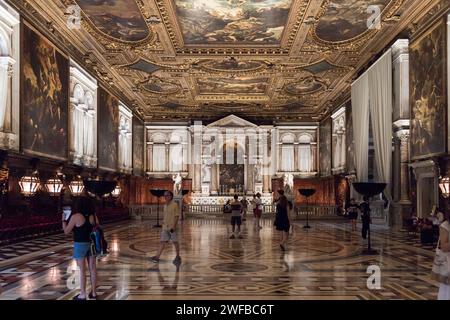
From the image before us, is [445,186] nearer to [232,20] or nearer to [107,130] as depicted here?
[232,20]

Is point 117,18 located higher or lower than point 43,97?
higher

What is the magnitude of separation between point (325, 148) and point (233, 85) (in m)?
11.2

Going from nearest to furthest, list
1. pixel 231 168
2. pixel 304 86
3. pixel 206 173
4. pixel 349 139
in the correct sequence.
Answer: pixel 349 139 → pixel 304 86 → pixel 206 173 → pixel 231 168

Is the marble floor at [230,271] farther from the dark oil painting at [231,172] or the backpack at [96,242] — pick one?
the dark oil painting at [231,172]

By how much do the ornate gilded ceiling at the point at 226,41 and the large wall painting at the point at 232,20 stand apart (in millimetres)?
36

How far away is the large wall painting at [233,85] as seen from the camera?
28000 millimetres

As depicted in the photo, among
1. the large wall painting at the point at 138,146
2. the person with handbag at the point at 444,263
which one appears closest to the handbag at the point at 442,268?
the person with handbag at the point at 444,263

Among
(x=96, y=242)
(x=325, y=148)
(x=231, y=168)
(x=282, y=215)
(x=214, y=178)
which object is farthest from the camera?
(x=231, y=168)

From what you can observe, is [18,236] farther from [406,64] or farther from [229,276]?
[406,64]

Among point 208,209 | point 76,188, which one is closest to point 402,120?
point 76,188

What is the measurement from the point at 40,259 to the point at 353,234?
11.3 m

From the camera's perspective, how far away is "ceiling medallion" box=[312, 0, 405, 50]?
16.2 meters

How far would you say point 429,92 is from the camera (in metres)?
15.9

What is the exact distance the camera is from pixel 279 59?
23.1 m
